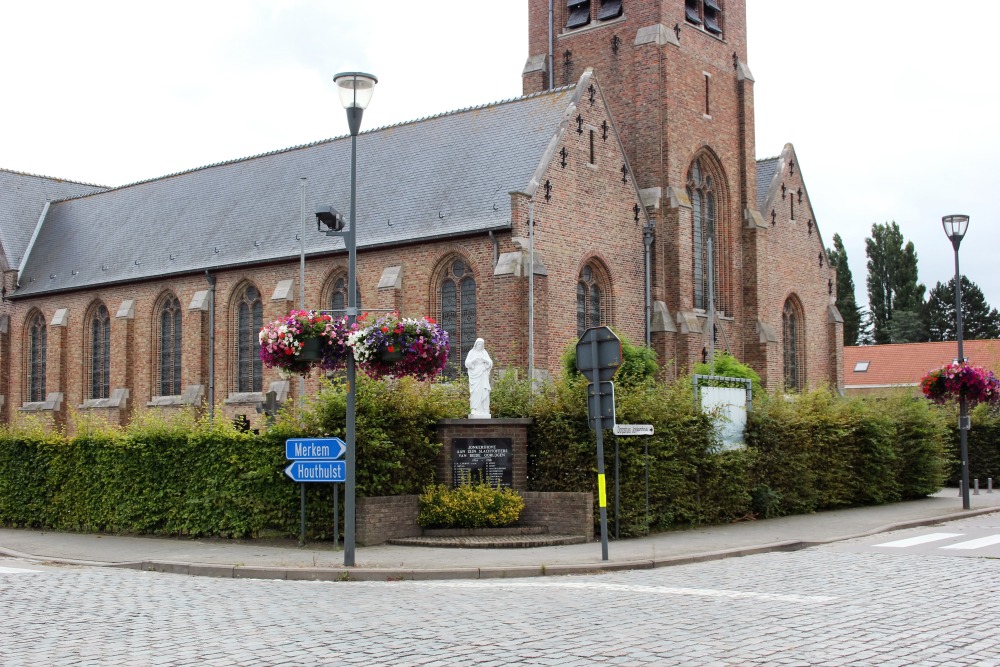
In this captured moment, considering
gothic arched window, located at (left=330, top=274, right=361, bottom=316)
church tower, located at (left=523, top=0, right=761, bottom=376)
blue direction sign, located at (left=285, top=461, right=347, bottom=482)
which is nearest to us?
blue direction sign, located at (left=285, top=461, right=347, bottom=482)

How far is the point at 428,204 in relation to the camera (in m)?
31.8

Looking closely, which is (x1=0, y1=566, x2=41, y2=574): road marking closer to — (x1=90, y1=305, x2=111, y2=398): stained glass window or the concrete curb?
the concrete curb

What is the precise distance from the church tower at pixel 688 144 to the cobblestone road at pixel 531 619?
2029 cm

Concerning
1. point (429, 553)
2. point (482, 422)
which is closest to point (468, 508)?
point (482, 422)

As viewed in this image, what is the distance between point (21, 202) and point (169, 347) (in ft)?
43.1

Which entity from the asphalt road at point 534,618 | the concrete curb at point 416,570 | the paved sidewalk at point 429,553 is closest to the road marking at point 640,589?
the asphalt road at point 534,618

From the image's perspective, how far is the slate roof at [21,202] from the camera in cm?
4428

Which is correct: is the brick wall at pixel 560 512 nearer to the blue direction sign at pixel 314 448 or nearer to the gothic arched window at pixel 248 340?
the blue direction sign at pixel 314 448

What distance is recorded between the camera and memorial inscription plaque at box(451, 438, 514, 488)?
1692cm

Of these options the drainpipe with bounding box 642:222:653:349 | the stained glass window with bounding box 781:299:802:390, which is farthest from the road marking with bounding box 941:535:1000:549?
the stained glass window with bounding box 781:299:802:390

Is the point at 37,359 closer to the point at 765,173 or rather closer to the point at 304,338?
the point at 765,173

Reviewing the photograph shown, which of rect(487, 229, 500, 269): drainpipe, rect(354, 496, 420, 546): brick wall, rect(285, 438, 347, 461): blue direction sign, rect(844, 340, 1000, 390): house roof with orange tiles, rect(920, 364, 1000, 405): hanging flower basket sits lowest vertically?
rect(354, 496, 420, 546): brick wall

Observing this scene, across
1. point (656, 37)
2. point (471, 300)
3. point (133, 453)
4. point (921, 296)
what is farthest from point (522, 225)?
point (921, 296)

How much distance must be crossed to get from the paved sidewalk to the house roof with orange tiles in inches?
1532
